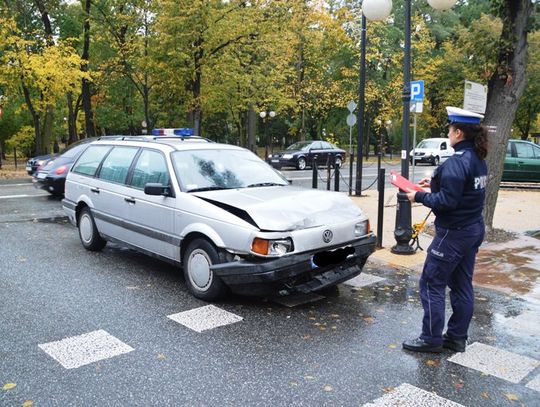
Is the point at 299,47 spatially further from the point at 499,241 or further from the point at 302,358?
the point at 302,358

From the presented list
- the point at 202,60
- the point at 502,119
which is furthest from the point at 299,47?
the point at 502,119

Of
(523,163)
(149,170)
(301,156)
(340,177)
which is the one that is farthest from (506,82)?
(301,156)

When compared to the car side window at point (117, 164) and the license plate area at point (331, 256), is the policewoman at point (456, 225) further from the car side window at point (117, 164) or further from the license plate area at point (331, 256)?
the car side window at point (117, 164)

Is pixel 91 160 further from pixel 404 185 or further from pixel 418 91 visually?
pixel 418 91

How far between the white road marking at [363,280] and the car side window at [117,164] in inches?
126

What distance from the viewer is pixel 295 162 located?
1094 inches

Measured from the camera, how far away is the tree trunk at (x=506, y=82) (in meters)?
8.44

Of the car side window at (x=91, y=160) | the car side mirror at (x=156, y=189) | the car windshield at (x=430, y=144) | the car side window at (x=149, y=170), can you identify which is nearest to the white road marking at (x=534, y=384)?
the car side mirror at (x=156, y=189)

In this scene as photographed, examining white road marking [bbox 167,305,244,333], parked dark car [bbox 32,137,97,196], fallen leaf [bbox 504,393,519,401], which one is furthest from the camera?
parked dark car [bbox 32,137,97,196]

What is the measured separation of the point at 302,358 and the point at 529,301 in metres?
3.17

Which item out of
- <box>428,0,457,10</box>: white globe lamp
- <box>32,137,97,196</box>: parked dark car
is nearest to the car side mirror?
<box>428,0,457,10</box>: white globe lamp

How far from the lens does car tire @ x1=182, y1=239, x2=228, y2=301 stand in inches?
209

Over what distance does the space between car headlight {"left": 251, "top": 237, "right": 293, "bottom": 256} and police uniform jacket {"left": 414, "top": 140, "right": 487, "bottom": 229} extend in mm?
1390

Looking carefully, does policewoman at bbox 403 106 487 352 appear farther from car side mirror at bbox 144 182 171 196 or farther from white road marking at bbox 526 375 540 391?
car side mirror at bbox 144 182 171 196
